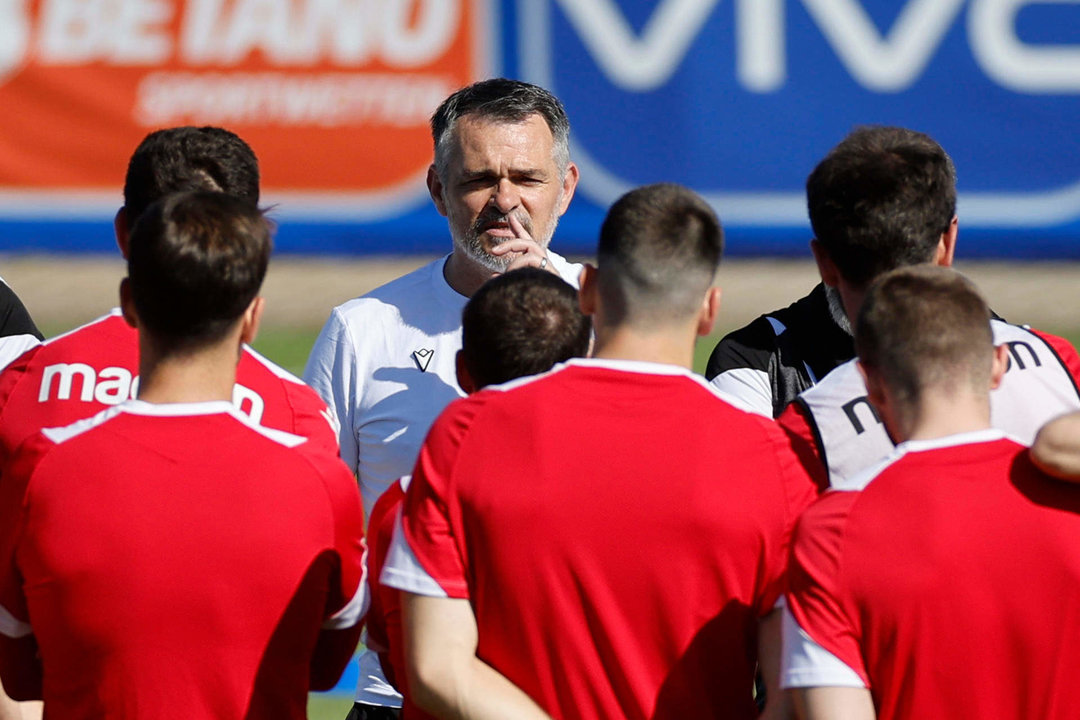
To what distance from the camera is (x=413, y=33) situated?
11.4 metres

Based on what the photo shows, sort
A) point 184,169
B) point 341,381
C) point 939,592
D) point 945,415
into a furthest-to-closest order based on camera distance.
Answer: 1. point 341,381
2. point 184,169
3. point 945,415
4. point 939,592

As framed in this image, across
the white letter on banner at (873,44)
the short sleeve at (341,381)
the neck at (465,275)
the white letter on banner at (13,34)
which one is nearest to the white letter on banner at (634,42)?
the white letter on banner at (873,44)

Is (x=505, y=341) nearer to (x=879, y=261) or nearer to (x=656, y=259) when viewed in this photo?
(x=656, y=259)

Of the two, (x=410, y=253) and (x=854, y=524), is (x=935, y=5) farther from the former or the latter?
(x=854, y=524)

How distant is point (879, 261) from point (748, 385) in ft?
1.85

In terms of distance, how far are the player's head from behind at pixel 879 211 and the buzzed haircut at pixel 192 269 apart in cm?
109

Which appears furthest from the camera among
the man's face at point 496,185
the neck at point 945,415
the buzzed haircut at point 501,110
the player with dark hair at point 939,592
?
the buzzed haircut at point 501,110

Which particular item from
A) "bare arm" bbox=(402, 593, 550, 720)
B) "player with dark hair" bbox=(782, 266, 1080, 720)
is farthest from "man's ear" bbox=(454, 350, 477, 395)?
"player with dark hair" bbox=(782, 266, 1080, 720)

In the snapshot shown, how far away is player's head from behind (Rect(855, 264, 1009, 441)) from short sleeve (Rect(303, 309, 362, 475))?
5.26 ft

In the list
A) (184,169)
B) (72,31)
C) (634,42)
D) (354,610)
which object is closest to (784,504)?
(354,610)

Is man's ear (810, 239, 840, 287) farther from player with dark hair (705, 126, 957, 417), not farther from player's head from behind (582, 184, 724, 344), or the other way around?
player's head from behind (582, 184, 724, 344)

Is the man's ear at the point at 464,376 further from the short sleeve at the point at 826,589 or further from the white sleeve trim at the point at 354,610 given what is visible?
the short sleeve at the point at 826,589

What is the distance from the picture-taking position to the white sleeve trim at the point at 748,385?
3359 millimetres

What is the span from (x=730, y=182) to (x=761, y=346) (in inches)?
325
